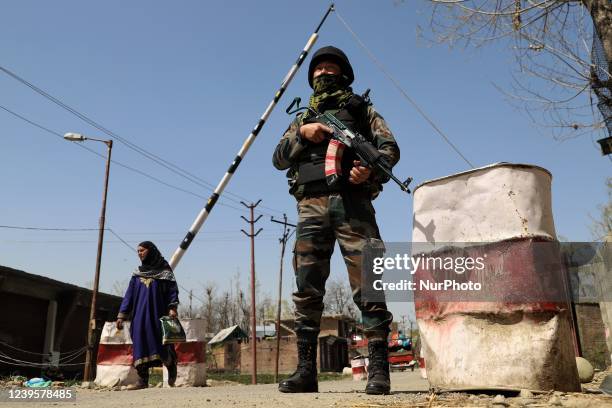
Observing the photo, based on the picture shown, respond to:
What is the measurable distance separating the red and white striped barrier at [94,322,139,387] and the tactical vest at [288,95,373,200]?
176 inches

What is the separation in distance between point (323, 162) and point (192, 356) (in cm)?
482

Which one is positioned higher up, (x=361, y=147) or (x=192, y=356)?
(x=361, y=147)

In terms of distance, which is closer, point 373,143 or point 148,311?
point 373,143

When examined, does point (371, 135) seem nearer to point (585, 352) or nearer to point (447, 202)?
point (447, 202)

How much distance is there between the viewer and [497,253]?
2.80m

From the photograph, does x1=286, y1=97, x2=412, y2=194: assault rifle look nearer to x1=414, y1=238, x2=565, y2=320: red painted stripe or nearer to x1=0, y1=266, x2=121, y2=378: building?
x1=414, y1=238, x2=565, y2=320: red painted stripe

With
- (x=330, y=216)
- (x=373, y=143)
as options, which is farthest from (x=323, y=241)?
(x=373, y=143)

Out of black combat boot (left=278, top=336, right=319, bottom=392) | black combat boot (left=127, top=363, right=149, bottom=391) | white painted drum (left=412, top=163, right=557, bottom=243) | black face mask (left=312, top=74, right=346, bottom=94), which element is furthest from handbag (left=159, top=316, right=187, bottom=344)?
white painted drum (left=412, top=163, right=557, bottom=243)

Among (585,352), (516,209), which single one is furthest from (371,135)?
(585,352)

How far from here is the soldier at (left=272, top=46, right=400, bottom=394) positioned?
331cm

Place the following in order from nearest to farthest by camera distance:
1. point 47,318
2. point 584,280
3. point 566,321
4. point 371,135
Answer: point 566,321 < point 371,135 < point 584,280 < point 47,318

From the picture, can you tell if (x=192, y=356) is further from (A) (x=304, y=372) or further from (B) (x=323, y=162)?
(B) (x=323, y=162)

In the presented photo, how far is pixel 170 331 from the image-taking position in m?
5.60

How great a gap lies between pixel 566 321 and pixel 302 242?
64.6 inches
